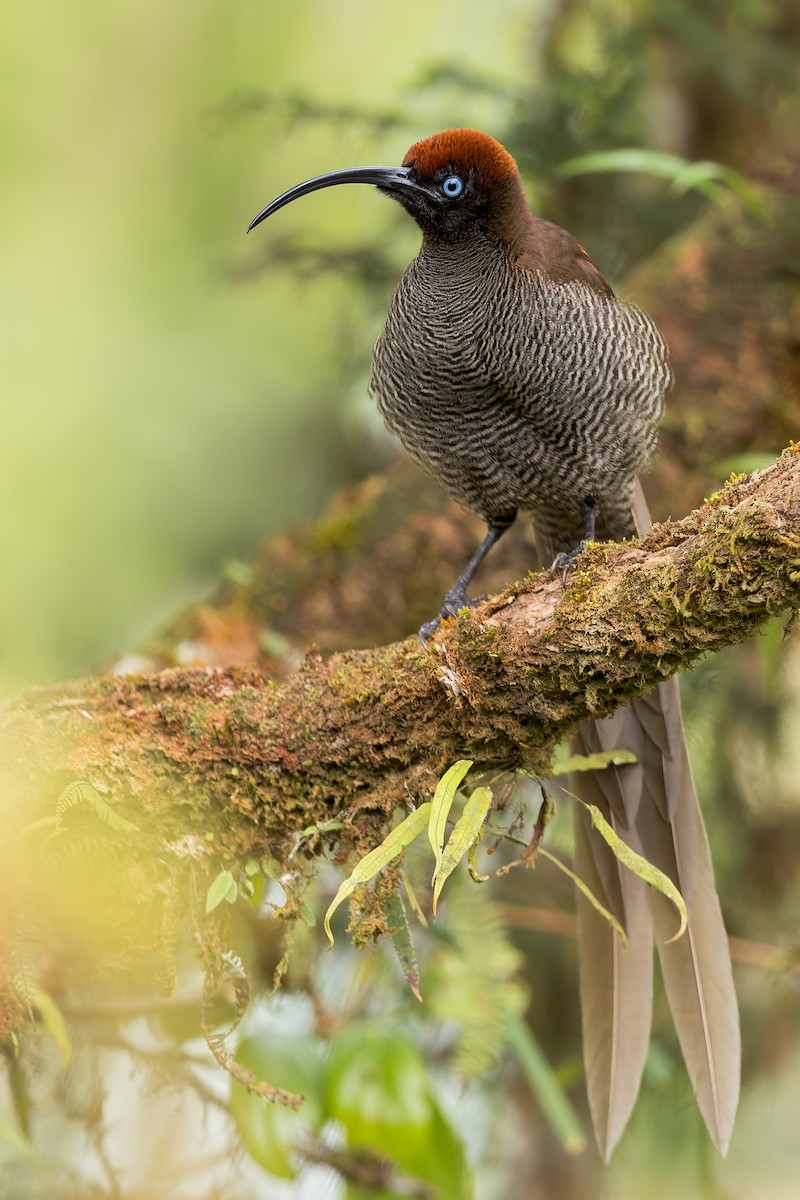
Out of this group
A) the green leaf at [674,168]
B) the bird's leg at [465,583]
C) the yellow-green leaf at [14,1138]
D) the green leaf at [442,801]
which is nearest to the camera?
the green leaf at [442,801]

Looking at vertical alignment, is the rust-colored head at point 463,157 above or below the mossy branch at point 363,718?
above

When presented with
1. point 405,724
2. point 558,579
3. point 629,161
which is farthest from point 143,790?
point 629,161

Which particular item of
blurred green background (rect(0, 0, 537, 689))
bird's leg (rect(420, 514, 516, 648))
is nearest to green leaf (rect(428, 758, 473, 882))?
bird's leg (rect(420, 514, 516, 648))

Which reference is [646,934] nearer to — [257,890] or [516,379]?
[257,890]

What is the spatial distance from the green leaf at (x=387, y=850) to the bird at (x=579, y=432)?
678 millimetres

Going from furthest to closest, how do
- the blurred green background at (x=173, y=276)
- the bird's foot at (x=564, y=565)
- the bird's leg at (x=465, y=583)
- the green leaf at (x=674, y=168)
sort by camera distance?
the blurred green background at (x=173, y=276) → the green leaf at (x=674, y=168) → the bird's leg at (x=465, y=583) → the bird's foot at (x=564, y=565)

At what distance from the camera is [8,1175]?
111 inches

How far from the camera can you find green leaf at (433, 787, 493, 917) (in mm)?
1788

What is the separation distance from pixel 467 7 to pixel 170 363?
6.18 feet

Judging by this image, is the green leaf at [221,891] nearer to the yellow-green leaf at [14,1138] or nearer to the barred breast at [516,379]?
the yellow-green leaf at [14,1138]

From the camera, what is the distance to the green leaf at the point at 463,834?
179 centimetres

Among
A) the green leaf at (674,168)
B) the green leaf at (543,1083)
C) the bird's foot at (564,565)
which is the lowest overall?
the green leaf at (543,1083)

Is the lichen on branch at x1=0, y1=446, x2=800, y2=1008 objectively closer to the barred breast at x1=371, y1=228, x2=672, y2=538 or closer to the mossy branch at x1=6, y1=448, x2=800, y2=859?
the mossy branch at x1=6, y1=448, x2=800, y2=859

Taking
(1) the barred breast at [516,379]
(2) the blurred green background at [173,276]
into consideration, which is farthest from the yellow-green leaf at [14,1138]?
(2) the blurred green background at [173,276]
